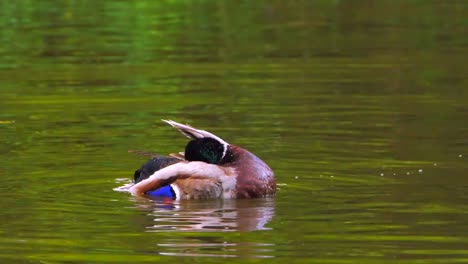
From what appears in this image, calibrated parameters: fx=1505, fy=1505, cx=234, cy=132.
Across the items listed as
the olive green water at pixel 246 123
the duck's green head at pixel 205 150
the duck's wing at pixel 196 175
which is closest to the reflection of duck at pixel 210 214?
the olive green water at pixel 246 123

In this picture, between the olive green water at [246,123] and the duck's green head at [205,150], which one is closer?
the olive green water at [246,123]

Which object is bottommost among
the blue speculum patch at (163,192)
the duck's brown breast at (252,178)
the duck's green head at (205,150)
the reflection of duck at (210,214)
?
the reflection of duck at (210,214)

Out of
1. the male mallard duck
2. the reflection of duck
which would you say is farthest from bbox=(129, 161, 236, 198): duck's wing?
the reflection of duck

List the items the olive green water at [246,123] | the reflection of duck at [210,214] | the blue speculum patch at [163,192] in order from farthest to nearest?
Answer: the blue speculum patch at [163,192] → the reflection of duck at [210,214] → the olive green water at [246,123]

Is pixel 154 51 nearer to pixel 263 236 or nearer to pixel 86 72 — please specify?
pixel 86 72

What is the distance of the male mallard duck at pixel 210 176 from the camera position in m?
10.4

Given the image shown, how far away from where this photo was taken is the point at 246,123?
13.8 meters

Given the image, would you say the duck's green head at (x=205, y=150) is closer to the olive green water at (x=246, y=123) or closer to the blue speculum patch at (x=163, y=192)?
the blue speculum patch at (x=163, y=192)

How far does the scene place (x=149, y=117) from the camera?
1433cm

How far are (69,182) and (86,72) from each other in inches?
268

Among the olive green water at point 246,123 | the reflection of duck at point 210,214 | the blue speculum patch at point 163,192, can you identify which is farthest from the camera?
the blue speculum patch at point 163,192

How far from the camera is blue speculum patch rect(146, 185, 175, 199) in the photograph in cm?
1048

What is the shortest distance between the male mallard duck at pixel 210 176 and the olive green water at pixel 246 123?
0.35 feet

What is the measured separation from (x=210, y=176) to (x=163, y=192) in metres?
0.38
